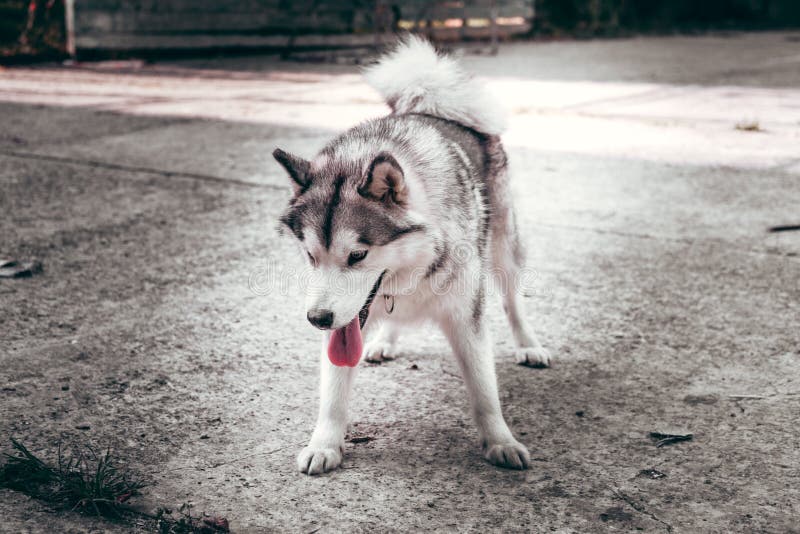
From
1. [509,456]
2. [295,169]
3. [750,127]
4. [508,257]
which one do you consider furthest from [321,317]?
[750,127]

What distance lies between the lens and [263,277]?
4.03 metres

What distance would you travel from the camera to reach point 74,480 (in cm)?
222

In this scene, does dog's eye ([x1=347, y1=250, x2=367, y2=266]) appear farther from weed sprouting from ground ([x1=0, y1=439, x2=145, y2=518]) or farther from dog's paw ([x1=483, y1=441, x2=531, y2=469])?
weed sprouting from ground ([x1=0, y1=439, x2=145, y2=518])

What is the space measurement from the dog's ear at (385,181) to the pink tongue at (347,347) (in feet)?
1.18

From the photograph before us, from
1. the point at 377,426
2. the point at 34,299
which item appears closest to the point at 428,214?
the point at 377,426

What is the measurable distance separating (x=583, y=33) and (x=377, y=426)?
63.5 feet

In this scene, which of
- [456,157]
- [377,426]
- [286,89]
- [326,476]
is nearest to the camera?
[326,476]

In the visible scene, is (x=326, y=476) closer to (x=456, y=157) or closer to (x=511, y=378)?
(x=511, y=378)

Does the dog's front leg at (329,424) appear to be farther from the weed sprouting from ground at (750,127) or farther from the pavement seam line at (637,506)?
the weed sprouting from ground at (750,127)

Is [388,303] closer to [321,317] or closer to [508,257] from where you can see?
[321,317]

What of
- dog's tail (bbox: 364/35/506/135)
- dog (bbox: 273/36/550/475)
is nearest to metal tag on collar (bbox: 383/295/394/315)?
dog (bbox: 273/36/550/475)

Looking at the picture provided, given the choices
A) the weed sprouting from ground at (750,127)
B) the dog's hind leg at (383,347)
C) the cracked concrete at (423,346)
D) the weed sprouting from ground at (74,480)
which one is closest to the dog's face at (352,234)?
the cracked concrete at (423,346)

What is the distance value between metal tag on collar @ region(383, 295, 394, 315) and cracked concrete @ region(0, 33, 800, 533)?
1.26 ft

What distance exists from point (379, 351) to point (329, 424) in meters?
0.75
